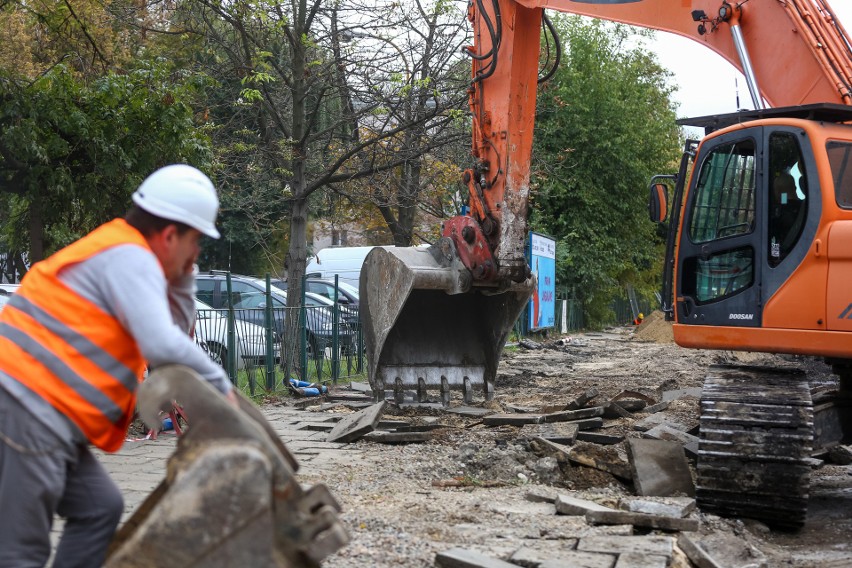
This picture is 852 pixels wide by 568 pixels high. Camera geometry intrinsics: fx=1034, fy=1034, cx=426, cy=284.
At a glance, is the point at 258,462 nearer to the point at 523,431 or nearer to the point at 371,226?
the point at 523,431

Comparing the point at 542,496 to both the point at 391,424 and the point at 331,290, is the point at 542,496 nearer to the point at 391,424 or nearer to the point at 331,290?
the point at 391,424

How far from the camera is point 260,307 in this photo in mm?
13445

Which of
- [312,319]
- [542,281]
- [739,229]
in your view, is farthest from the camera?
[542,281]

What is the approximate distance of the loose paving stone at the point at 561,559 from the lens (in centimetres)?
521

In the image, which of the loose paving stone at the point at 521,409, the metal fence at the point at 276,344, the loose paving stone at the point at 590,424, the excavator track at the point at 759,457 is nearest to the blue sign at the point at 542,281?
the metal fence at the point at 276,344

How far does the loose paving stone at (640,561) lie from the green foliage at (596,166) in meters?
27.4

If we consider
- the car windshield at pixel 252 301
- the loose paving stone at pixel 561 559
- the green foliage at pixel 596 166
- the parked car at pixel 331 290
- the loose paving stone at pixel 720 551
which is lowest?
the loose paving stone at pixel 720 551

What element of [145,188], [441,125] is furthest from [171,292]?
[441,125]

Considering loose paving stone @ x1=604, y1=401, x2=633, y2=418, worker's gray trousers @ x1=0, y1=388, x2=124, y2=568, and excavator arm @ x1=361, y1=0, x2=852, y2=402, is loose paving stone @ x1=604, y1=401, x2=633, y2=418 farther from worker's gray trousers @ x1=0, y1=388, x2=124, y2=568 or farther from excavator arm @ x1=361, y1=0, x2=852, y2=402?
worker's gray trousers @ x1=0, y1=388, x2=124, y2=568

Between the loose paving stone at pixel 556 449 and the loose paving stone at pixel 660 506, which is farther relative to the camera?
the loose paving stone at pixel 556 449

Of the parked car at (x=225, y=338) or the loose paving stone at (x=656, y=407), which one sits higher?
the parked car at (x=225, y=338)

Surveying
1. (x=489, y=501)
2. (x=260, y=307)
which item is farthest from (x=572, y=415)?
(x=260, y=307)

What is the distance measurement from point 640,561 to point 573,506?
124 centimetres

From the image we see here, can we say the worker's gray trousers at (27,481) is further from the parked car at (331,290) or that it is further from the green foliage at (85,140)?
the parked car at (331,290)
